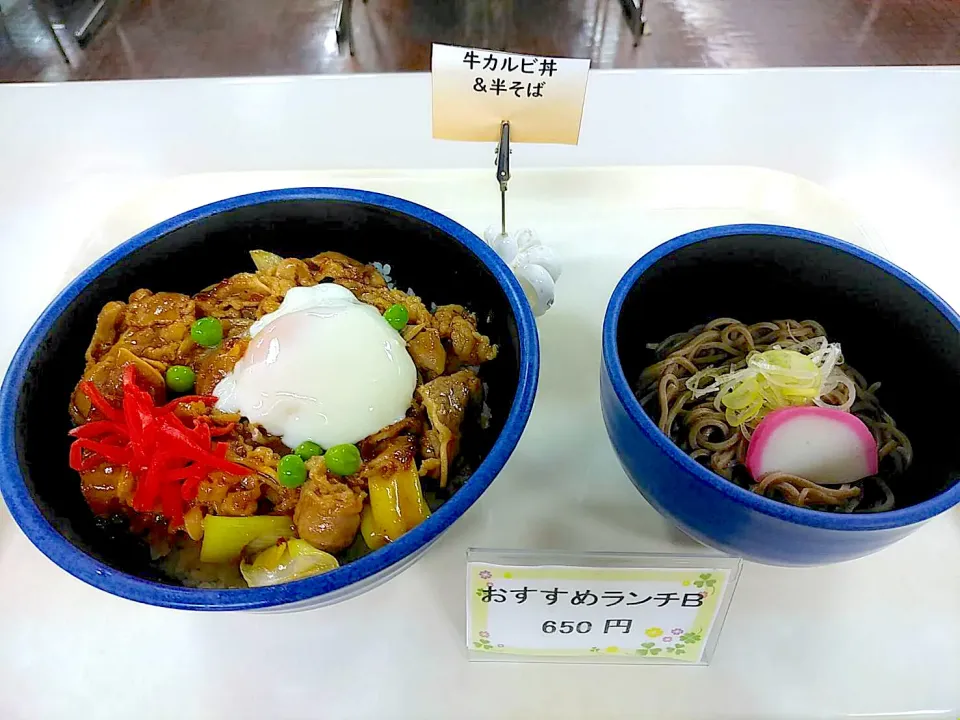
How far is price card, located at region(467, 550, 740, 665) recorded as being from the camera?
3.47 feet

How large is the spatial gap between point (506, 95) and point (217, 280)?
2.31 ft

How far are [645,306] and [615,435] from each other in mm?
288

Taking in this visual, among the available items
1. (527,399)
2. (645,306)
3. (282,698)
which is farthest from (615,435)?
(282,698)

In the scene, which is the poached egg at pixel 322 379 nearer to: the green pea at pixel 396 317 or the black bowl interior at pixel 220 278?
the green pea at pixel 396 317

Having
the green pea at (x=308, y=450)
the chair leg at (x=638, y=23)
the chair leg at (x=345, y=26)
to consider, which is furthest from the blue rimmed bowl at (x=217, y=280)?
the chair leg at (x=638, y=23)

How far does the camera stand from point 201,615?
4.20 feet

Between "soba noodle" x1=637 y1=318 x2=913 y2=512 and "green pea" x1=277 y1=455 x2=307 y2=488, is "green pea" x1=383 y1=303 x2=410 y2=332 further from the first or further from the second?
"soba noodle" x1=637 y1=318 x2=913 y2=512

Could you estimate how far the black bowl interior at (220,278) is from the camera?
4.06 feet

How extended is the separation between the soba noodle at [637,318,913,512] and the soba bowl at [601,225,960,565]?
3cm

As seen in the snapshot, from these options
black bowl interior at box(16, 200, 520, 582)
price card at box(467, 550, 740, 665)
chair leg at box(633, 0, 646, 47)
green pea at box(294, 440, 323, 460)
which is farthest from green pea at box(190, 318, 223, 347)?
chair leg at box(633, 0, 646, 47)

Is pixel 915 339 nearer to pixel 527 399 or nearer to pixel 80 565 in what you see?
pixel 527 399

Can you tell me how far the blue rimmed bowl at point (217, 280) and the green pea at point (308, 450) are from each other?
240 millimetres

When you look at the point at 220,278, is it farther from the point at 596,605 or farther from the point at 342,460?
the point at 596,605

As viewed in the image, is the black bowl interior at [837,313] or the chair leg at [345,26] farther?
the chair leg at [345,26]
